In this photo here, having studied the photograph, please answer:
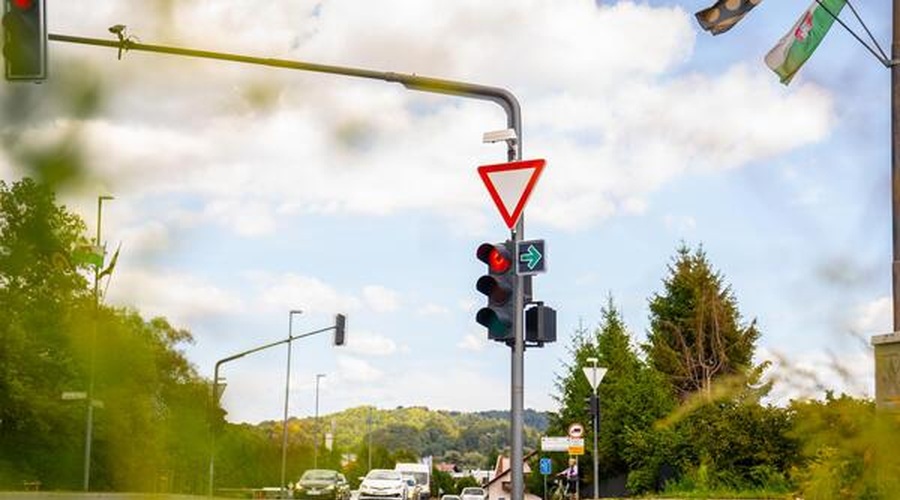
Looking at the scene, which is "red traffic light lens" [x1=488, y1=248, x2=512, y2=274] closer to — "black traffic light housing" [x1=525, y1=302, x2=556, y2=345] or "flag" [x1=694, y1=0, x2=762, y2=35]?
"black traffic light housing" [x1=525, y1=302, x2=556, y2=345]

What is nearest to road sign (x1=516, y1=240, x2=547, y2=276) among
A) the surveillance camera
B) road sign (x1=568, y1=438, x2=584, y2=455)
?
the surveillance camera

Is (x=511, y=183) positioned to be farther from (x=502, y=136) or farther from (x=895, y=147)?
(x=895, y=147)

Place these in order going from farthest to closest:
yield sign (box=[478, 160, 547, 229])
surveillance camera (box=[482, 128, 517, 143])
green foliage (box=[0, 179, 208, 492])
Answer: surveillance camera (box=[482, 128, 517, 143]) → yield sign (box=[478, 160, 547, 229]) → green foliage (box=[0, 179, 208, 492])

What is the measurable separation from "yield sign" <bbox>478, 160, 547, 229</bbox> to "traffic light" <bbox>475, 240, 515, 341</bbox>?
341 mm

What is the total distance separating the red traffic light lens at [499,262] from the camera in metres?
13.7

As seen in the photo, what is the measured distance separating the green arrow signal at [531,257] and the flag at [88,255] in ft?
24.7

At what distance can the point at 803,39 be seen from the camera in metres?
16.0

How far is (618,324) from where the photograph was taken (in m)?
55.2

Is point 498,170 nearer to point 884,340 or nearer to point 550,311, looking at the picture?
point 550,311

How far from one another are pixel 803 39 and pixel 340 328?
34323 millimetres

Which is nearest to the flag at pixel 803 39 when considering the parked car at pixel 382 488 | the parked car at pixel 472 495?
the parked car at pixel 382 488

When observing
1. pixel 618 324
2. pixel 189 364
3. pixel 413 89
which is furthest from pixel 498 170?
pixel 618 324

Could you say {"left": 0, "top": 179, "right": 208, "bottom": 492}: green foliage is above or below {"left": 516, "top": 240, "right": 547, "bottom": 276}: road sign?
below

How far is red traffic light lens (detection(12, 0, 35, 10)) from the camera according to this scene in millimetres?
12080
